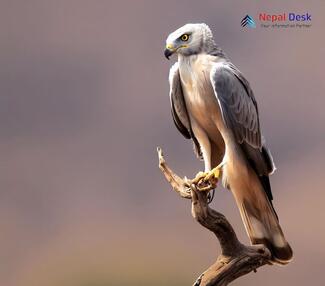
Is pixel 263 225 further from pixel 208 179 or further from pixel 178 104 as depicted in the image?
pixel 178 104

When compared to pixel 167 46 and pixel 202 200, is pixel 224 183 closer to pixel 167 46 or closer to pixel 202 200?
pixel 202 200

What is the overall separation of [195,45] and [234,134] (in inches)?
18.8

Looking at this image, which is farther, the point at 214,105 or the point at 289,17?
the point at 289,17

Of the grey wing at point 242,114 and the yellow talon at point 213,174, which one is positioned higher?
the grey wing at point 242,114

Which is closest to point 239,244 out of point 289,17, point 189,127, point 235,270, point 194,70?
point 235,270

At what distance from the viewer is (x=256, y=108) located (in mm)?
3549

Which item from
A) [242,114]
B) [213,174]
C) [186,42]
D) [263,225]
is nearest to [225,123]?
[242,114]

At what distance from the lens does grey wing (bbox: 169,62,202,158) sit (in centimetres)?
348

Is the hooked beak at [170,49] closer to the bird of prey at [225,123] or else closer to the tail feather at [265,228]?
the bird of prey at [225,123]

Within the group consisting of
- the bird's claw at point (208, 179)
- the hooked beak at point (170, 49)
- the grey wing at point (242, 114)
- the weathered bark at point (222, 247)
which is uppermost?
the hooked beak at point (170, 49)

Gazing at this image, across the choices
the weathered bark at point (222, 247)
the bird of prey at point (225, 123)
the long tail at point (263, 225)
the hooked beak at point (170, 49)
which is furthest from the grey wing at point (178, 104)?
the long tail at point (263, 225)

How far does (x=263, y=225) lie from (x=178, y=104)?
0.76m

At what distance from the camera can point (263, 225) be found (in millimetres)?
3541

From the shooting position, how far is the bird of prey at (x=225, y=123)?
337 cm
